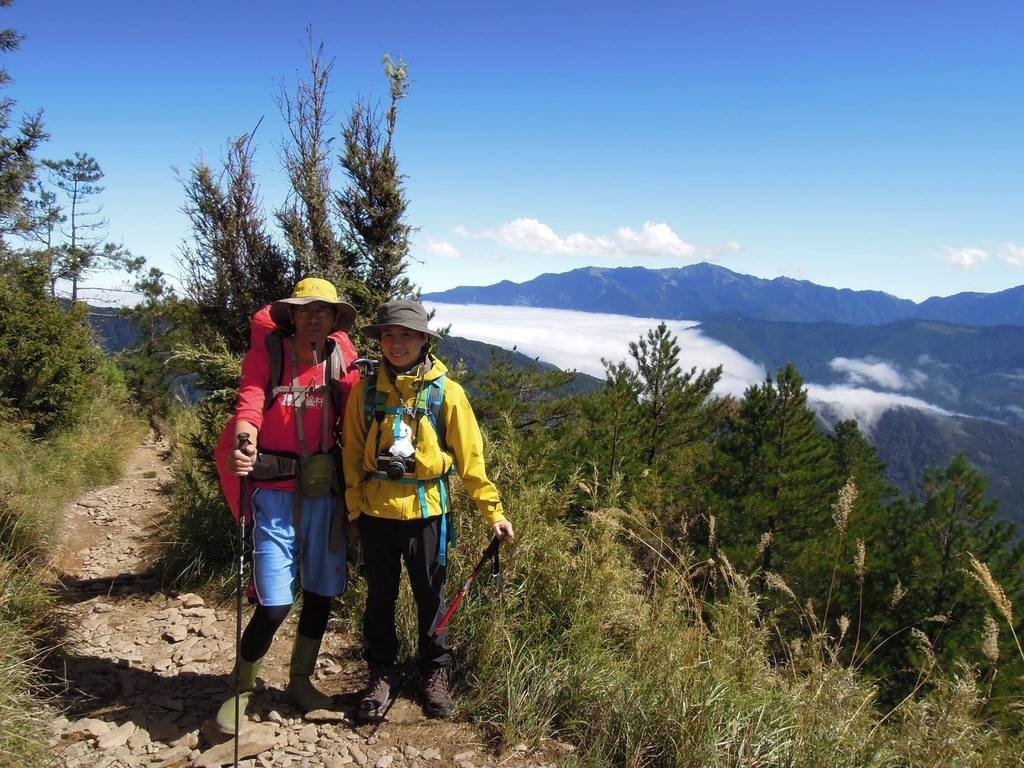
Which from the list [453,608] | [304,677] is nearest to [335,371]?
[453,608]

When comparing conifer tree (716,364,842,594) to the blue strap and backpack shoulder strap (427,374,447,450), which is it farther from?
backpack shoulder strap (427,374,447,450)

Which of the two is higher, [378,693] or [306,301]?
[306,301]

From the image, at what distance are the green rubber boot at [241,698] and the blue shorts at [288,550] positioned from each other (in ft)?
1.28

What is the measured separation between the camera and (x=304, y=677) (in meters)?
3.17

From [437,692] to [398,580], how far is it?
1.96 feet

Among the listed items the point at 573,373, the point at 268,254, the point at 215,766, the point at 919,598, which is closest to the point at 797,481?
the point at 919,598

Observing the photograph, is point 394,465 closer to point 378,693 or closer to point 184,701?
point 378,693

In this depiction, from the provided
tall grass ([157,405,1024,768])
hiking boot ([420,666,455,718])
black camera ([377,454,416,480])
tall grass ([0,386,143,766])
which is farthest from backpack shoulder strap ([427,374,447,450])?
tall grass ([0,386,143,766])

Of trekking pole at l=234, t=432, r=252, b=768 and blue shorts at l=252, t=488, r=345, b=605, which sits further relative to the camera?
blue shorts at l=252, t=488, r=345, b=605

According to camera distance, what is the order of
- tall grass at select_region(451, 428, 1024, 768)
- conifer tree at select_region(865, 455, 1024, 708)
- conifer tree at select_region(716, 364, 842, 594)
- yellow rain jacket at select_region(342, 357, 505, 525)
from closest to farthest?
1. tall grass at select_region(451, 428, 1024, 768)
2. yellow rain jacket at select_region(342, 357, 505, 525)
3. conifer tree at select_region(865, 455, 1024, 708)
4. conifer tree at select_region(716, 364, 842, 594)

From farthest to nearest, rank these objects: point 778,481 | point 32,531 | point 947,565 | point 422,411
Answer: point 778,481 < point 947,565 < point 32,531 < point 422,411

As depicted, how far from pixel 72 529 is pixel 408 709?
4618 millimetres

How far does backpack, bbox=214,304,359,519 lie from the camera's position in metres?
2.90

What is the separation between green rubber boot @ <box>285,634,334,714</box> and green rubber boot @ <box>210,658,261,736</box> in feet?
0.64
